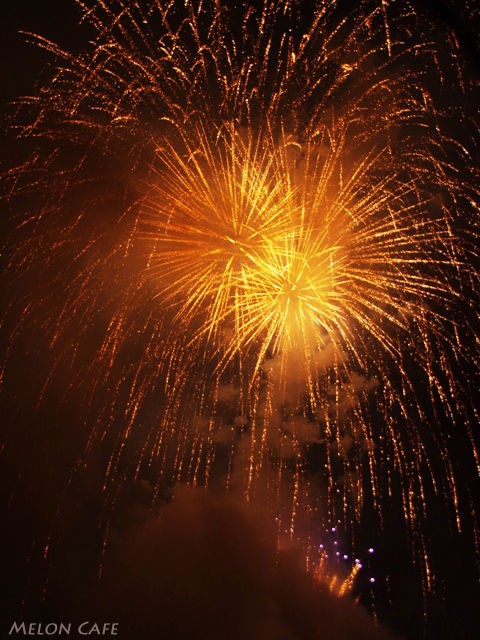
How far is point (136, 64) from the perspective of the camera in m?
7.84

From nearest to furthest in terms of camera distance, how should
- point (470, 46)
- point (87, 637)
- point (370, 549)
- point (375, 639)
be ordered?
point (470, 46), point (370, 549), point (375, 639), point (87, 637)

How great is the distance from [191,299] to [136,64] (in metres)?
3.98

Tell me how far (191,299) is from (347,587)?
35809mm

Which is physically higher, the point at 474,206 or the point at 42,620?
the point at 474,206

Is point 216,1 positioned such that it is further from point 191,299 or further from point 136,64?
point 191,299

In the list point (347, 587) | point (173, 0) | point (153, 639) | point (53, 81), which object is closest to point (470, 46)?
point (173, 0)

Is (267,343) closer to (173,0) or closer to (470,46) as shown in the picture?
(173,0)

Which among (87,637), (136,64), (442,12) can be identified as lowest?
(87,637)

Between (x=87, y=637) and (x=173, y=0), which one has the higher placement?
(x=173, y=0)

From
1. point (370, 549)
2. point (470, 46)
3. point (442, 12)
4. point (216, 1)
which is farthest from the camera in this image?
point (370, 549)

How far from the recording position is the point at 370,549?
2891 cm

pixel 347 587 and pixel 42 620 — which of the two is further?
pixel 42 620

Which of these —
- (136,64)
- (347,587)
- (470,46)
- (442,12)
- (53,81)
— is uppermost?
(136,64)

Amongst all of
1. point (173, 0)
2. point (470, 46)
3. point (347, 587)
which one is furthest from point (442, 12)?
point (347, 587)
